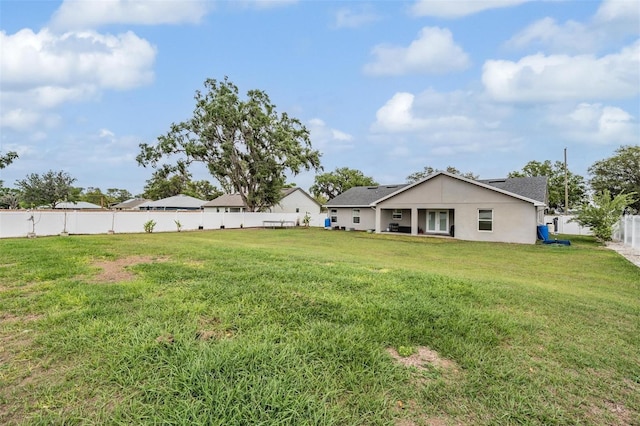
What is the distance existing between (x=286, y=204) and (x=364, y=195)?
484 inches

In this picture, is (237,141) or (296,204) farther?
(296,204)

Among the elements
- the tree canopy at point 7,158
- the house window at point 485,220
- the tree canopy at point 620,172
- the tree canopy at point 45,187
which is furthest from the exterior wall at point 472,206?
the tree canopy at point 45,187

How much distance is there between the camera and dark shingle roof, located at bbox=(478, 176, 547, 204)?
696 inches

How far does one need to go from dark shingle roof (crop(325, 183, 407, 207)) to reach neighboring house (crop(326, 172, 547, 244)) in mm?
2367

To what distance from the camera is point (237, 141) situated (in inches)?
1172

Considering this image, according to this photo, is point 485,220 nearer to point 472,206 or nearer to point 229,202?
point 472,206

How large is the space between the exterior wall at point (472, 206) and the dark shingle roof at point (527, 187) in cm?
88

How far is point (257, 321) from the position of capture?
315cm

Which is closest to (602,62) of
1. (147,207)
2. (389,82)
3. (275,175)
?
(389,82)

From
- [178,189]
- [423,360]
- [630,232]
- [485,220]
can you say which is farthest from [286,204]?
[423,360]

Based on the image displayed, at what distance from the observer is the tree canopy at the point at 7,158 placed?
18.0 metres

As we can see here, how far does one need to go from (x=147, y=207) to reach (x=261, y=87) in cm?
2320

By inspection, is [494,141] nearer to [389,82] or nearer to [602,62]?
[602,62]

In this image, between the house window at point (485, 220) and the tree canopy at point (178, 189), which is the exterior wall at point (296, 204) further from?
the tree canopy at point (178, 189)
